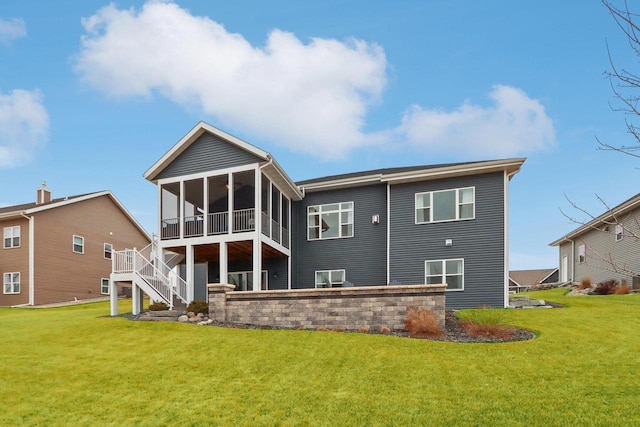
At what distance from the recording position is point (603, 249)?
955 inches

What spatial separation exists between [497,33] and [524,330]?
7.69 m

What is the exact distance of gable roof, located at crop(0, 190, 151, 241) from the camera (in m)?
23.9

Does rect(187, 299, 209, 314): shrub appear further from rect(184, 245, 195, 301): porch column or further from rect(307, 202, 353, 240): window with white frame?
rect(307, 202, 353, 240): window with white frame

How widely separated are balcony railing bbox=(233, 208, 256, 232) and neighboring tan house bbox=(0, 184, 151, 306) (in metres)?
15.6

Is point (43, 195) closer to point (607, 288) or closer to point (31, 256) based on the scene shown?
point (31, 256)

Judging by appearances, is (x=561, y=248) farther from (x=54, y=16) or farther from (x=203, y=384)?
(x=54, y=16)

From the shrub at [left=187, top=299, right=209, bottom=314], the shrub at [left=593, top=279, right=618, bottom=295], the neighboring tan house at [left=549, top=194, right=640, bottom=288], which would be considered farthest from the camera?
the shrub at [left=593, top=279, right=618, bottom=295]

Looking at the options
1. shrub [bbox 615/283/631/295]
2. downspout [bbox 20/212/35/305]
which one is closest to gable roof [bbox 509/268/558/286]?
shrub [bbox 615/283/631/295]

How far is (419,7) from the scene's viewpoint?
405 inches

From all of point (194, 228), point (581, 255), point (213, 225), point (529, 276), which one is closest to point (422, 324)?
point (213, 225)

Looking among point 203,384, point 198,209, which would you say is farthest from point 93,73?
point 203,384

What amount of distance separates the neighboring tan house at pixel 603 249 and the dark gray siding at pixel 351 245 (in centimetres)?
736

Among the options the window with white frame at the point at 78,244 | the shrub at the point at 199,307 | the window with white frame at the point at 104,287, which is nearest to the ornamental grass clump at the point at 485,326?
the shrub at the point at 199,307

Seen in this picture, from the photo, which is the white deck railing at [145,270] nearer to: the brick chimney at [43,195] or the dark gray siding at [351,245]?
the dark gray siding at [351,245]
